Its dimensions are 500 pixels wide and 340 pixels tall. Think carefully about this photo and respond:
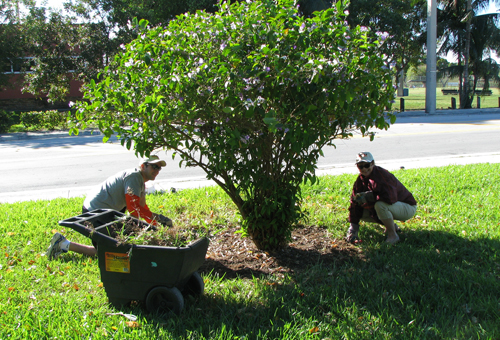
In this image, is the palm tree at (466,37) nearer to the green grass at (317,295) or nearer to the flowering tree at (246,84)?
the green grass at (317,295)

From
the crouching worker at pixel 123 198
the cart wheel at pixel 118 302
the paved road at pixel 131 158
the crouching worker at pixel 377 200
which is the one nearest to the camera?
the cart wheel at pixel 118 302

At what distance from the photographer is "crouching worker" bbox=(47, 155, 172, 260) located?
14.3ft

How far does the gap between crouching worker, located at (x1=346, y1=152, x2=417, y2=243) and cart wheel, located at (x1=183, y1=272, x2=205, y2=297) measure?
1989 millimetres

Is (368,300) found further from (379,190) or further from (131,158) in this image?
(131,158)

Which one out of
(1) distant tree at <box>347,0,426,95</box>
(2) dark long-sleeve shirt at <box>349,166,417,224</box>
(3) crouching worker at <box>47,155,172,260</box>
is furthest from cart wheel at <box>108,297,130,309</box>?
(1) distant tree at <box>347,0,426,95</box>

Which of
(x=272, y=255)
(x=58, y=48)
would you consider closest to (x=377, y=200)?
(x=272, y=255)

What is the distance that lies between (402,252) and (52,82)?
22.6 meters

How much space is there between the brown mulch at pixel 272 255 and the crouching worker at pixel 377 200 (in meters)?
0.31

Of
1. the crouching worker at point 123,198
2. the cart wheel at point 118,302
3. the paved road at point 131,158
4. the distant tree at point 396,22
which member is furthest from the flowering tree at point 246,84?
the distant tree at point 396,22

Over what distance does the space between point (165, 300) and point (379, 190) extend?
2583mm

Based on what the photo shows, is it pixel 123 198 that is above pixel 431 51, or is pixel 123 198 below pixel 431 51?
below

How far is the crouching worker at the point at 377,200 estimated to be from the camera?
4.53 meters

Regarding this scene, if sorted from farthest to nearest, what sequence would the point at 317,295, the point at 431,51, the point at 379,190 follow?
the point at 431,51 → the point at 379,190 → the point at 317,295

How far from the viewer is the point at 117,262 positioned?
3.19m
